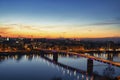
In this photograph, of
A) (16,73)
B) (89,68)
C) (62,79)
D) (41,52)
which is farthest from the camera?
(41,52)

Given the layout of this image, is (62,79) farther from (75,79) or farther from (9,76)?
(9,76)

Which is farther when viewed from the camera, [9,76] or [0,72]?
[0,72]

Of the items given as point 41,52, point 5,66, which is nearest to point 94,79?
point 5,66

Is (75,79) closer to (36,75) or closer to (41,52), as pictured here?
(36,75)

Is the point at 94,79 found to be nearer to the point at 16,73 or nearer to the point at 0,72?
the point at 16,73

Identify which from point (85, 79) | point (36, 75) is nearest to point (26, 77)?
point (36, 75)

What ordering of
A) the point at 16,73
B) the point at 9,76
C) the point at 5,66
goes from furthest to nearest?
1. the point at 5,66
2. the point at 16,73
3. the point at 9,76

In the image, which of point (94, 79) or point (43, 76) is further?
point (43, 76)

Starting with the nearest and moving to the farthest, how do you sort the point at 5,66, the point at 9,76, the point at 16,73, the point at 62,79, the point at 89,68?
the point at 62,79
the point at 9,76
the point at 16,73
the point at 89,68
the point at 5,66

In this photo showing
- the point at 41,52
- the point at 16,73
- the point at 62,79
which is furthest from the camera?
the point at 41,52
